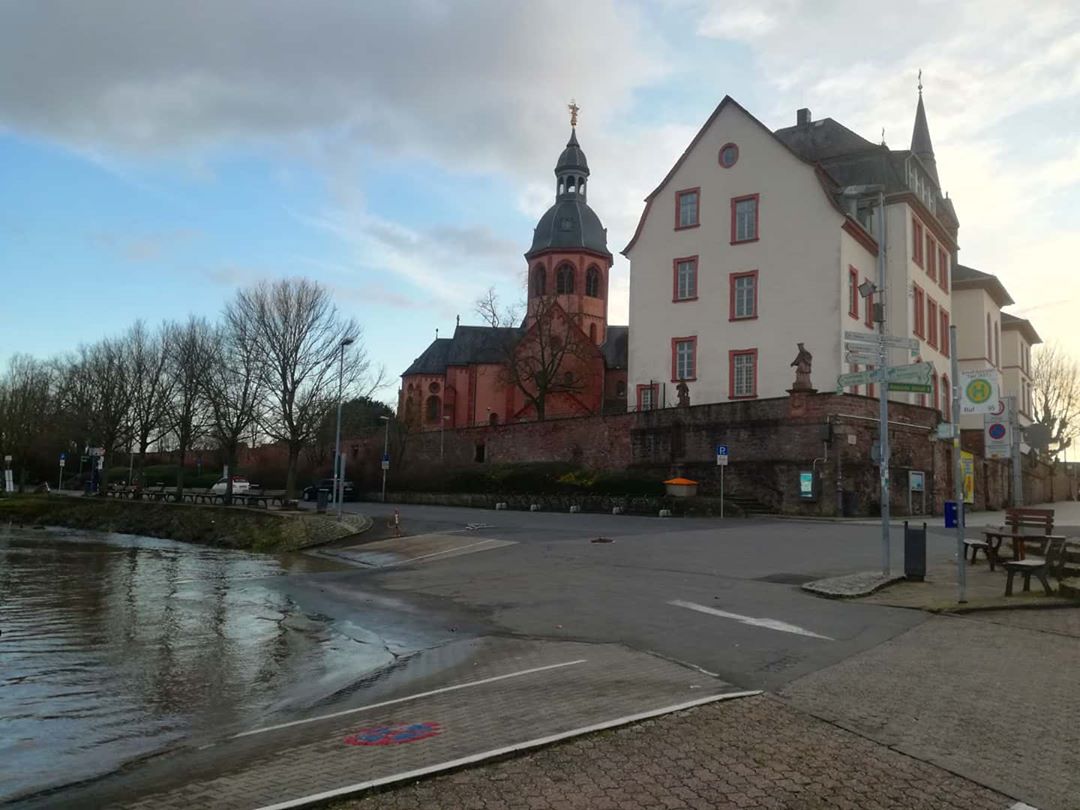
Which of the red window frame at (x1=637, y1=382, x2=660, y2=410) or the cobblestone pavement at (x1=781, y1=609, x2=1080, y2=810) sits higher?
the red window frame at (x1=637, y1=382, x2=660, y2=410)

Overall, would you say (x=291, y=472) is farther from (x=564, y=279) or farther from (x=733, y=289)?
(x=564, y=279)

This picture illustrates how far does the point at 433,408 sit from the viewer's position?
7869 cm

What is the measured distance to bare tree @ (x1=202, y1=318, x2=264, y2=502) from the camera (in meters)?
43.8

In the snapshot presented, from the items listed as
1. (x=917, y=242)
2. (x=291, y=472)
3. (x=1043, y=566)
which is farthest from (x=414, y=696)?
(x=917, y=242)

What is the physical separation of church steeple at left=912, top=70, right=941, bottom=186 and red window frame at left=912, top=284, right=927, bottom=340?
2786cm

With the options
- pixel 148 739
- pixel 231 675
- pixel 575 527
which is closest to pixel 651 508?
pixel 575 527

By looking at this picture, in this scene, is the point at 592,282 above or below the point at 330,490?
above

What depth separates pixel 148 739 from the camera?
24.0 feet

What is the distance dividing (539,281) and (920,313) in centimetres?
3207

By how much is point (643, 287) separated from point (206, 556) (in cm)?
2763

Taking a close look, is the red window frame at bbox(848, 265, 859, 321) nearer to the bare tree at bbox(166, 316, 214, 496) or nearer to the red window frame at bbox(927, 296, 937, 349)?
the red window frame at bbox(927, 296, 937, 349)

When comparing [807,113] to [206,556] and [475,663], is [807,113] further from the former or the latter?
[475,663]

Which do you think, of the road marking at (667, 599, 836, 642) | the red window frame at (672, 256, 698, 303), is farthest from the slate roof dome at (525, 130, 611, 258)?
the road marking at (667, 599, 836, 642)

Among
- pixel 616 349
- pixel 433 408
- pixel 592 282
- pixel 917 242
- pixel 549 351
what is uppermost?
pixel 592 282
